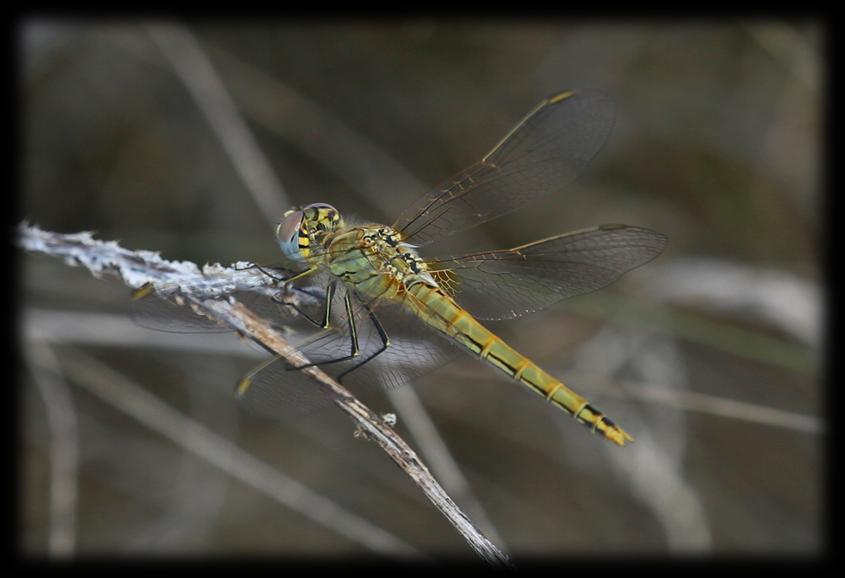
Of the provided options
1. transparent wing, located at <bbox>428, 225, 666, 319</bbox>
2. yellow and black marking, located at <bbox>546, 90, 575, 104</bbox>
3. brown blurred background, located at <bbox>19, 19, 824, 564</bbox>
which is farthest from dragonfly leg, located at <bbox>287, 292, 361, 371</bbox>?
brown blurred background, located at <bbox>19, 19, 824, 564</bbox>

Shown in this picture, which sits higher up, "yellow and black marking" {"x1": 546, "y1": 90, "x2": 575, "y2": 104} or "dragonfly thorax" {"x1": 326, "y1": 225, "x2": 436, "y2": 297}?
"yellow and black marking" {"x1": 546, "y1": 90, "x2": 575, "y2": 104}

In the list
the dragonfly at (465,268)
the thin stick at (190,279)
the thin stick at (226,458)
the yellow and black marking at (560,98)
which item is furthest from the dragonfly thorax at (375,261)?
the thin stick at (226,458)

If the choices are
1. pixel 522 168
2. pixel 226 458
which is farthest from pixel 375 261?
pixel 226 458

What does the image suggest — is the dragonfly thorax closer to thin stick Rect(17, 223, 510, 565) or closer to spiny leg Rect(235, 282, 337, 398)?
spiny leg Rect(235, 282, 337, 398)

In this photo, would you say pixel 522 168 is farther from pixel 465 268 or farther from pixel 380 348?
pixel 380 348

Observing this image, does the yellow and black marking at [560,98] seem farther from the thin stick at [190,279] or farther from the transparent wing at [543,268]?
the thin stick at [190,279]

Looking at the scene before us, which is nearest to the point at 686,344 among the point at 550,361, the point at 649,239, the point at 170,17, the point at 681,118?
the point at 550,361
